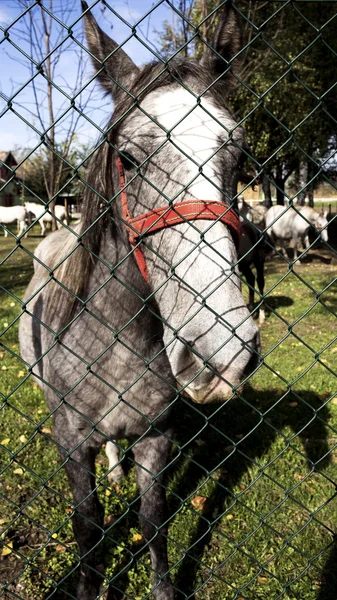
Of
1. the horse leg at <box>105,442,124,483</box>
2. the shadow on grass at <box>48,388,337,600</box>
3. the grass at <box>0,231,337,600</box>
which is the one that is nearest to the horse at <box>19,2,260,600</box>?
the grass at <box>0,231,337,600</box>

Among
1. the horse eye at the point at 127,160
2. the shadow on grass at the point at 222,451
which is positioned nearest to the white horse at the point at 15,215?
the shadow on grass at the point at 222,451

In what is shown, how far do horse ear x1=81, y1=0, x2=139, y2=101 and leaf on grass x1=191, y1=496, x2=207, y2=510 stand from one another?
258cm

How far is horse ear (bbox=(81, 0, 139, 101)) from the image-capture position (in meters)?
1.82

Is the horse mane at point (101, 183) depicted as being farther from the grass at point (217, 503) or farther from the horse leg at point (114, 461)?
the horse leg at point (114, 461)

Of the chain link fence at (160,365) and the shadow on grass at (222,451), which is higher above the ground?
the chain link fence at (160,365)

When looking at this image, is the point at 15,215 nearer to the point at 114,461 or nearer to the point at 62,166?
the point at 62,166

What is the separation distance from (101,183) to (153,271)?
0.53m

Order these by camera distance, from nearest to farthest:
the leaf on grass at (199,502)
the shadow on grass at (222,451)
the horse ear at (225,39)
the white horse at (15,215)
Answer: the horse ear at (225,39)
the shadow on grass at (222,451)
the leaf on grass at (199,502)
the white horse at (15,215)

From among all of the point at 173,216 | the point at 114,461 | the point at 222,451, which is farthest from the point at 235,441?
the point at 173,216

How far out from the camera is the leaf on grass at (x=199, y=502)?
3109 mm

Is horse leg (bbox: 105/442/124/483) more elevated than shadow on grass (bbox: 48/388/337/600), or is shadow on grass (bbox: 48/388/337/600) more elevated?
horse leg (bbox: 105/442/124/483)

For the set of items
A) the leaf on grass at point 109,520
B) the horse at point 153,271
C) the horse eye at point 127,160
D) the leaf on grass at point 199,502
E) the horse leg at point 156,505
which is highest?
the horse eye at point 127,160

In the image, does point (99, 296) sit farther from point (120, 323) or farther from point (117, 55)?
point (117, 55)

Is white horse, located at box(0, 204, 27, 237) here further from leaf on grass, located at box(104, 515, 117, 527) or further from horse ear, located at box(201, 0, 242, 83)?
horse ear, located at box(201, 0, 242, 83)
